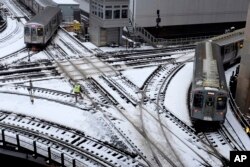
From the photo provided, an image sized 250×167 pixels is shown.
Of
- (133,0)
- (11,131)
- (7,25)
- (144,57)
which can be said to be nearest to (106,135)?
Answer: (11,131)

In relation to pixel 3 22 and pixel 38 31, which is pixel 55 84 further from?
pixel 3 22

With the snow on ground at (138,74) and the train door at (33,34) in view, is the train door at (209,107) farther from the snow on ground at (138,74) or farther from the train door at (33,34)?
the train door at (33,34)

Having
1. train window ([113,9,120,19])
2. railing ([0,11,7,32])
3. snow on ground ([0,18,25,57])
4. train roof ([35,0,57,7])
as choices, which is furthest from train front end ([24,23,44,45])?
train roof ([35,0,57,7])

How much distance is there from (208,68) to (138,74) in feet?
24.4

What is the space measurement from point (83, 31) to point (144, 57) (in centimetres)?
1209

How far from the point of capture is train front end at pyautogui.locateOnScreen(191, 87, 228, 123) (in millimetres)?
18891

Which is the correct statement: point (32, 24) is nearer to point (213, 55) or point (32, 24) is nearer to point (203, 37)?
point (213, 55)

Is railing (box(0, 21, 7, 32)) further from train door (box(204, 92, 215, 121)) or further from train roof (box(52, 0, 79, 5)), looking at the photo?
train door (box(204, 92, 215, 121))

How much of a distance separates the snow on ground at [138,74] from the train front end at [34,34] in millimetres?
8943

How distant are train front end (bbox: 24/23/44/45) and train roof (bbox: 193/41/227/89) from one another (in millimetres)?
13760

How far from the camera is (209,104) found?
19.0 m

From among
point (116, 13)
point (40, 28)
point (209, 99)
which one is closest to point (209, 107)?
point (209, 99)

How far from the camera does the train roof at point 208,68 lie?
19609 millimetres

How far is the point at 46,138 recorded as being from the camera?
17938mm
